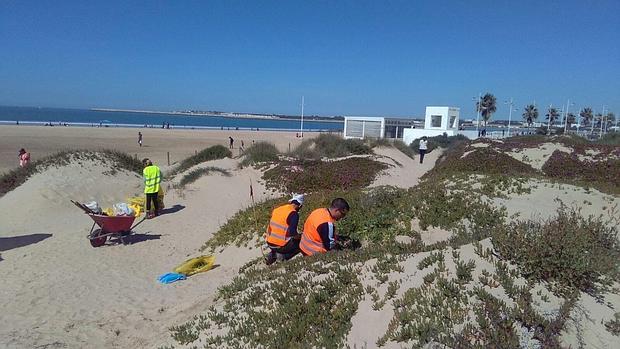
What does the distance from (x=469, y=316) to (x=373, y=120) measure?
44.5 meters

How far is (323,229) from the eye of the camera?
6.89 meters

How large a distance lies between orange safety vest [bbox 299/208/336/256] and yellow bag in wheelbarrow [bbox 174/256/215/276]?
2.60 meters

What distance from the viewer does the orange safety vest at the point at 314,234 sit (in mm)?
6914

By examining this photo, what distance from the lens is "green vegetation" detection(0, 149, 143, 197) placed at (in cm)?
1711

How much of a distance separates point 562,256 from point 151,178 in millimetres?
11094

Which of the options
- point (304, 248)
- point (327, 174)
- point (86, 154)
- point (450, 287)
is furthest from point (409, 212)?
point (86, 154)

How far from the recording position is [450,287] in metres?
4.49

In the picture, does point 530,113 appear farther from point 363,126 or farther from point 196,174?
point 196,174

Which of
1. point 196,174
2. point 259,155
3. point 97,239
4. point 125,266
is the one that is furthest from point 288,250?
point 259,155

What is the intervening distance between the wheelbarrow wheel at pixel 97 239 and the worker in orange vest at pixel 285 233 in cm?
524

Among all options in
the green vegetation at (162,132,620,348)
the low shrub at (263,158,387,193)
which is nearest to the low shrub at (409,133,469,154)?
the low shrub at (263,158,387,193)

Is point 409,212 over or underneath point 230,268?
over

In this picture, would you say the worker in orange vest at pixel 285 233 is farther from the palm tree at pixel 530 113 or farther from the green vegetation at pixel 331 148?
the palm tree at pixel 530 113

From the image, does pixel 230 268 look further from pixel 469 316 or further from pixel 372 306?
pixel 469 316
